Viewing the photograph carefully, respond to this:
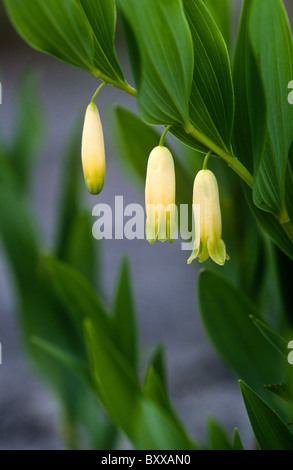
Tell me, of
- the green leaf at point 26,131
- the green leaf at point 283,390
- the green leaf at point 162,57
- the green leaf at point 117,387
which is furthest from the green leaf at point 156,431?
the green leaf at point 26,131

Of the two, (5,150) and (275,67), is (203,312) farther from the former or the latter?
(5,150)

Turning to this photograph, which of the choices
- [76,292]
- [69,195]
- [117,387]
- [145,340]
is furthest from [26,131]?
[145,340]

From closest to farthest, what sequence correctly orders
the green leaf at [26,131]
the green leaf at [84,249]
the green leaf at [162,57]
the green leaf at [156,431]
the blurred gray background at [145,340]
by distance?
the green leaf at [162,57], the green leaf at [156,431], the green leaf at [84,249], the green leaf at [26,131], the blurred gray background at [145,340]

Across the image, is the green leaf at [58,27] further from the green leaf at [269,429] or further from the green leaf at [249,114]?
the green leaf at [269,429]

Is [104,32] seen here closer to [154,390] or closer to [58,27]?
[58,27]

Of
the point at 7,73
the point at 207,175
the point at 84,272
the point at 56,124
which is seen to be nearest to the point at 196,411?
the point at 84,272

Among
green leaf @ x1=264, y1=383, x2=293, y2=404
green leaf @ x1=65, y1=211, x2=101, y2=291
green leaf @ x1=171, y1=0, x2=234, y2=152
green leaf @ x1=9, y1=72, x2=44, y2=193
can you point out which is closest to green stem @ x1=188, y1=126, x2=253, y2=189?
green leaf @ x1=171, y1=0, x2=234, y2=152

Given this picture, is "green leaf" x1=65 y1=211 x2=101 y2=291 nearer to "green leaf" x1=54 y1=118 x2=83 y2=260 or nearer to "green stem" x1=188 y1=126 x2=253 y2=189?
"green leaf" x1=54 y1=118 x2=83 y2=260
